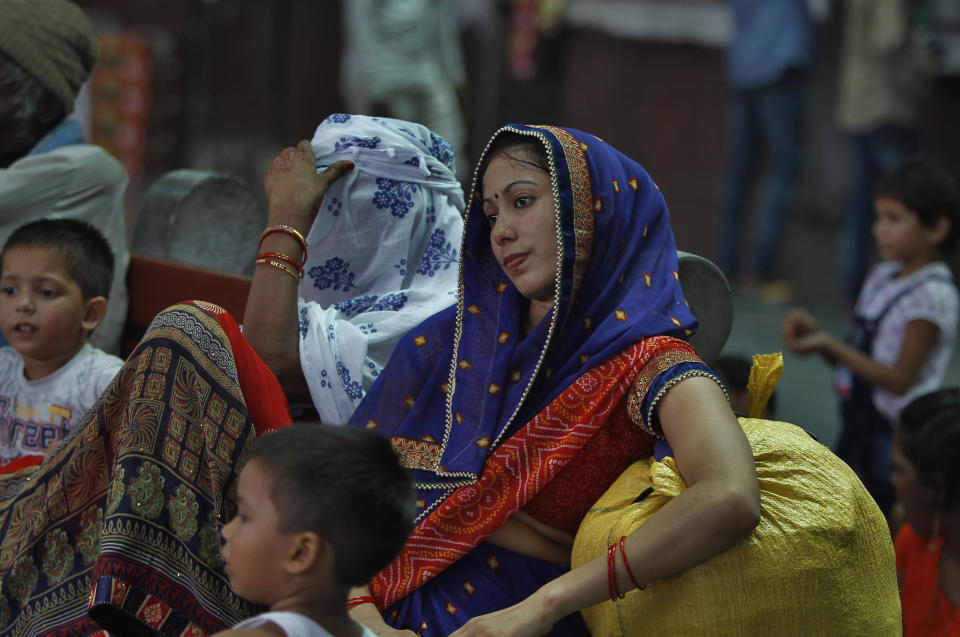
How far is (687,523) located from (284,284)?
3.78 ft

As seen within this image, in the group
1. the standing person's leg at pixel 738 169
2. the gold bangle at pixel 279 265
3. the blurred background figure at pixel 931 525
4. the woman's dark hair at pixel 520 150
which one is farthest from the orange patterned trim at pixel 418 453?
the standing person's leg at pixel 738 169

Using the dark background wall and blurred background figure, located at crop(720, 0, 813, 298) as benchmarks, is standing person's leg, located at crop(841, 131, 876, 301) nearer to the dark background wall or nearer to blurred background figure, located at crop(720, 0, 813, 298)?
blurred background figure, located at crop(720, 0, 813, 298)

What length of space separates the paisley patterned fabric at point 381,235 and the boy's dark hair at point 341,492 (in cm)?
92

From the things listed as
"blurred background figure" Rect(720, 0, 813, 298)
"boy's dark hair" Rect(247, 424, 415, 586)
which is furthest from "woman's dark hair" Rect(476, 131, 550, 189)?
"blurred background figure" Rect(720, 0, 813, 298)

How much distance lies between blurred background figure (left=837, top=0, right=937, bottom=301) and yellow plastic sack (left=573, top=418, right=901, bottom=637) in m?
4.87

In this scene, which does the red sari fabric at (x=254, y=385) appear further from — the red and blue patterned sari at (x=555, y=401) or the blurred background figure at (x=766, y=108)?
the blurred background figure at (x=766, y=108)

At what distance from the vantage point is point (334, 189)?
2.84 m

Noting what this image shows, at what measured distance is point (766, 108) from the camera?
21.5ft

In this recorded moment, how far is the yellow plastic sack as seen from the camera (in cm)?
189

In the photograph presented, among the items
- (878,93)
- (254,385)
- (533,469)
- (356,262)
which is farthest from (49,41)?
(878,93)

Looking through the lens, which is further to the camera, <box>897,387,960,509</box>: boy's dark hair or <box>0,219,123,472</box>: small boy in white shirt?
<box>897,387,960,509</box>: boy's dark hair

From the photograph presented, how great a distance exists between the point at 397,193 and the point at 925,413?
1.64 meters

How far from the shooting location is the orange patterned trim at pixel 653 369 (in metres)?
2.09

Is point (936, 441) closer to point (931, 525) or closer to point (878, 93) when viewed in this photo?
point (931, 525)
